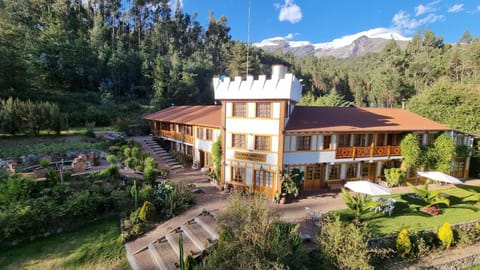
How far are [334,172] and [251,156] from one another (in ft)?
20.3

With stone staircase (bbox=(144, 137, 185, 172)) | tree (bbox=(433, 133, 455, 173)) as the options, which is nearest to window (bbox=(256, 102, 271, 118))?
stone staircase (bbox=(144, 137, 185, 172))

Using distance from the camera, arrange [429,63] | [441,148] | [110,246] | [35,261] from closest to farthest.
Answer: [35,261] → [110,246] → [441,148] → [429,63]

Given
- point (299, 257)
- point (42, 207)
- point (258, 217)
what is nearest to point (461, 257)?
point (299, 257)

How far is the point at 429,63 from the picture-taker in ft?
154

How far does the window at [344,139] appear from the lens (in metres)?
15.9

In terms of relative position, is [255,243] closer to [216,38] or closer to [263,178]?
[263,178]

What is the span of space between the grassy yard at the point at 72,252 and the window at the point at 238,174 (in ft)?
23.7

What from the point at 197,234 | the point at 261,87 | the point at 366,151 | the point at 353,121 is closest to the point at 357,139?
the point at 366,151

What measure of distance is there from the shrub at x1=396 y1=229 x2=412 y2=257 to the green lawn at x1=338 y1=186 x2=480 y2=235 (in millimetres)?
796

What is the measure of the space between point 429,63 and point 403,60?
5541 millimetres

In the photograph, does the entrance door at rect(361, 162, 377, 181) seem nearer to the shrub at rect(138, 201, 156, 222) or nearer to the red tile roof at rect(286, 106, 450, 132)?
the red tile roof at rect(286, 106, 450, 132)

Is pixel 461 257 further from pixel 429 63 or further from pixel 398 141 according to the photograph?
pixel 429 63

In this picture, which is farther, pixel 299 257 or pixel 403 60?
pixel 403 60

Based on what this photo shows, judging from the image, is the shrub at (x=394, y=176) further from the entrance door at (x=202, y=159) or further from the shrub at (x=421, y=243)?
the entrance door at (x=202, y=159)
